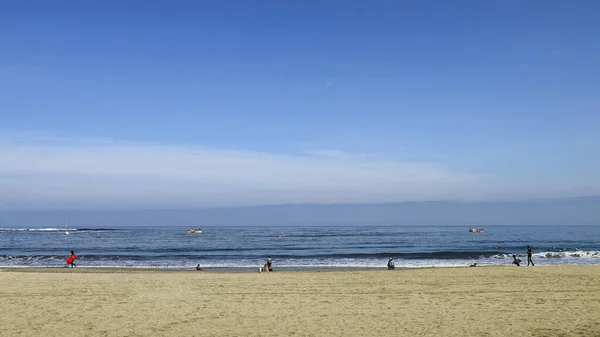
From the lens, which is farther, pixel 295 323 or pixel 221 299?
pixel 221 299

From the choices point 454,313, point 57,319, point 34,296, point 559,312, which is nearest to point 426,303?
point 454,313

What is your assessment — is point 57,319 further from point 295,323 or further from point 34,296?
point 295,323

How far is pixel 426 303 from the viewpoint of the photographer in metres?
15.2

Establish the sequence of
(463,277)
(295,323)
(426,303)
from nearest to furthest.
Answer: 1. (295,323)
2. (426,303)
3. (463,277)

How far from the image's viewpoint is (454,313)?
13.6m

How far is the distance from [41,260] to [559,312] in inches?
1621

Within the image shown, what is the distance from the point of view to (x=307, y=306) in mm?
14828

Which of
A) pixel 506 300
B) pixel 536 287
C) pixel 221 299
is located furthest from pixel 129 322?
pixel 536 287

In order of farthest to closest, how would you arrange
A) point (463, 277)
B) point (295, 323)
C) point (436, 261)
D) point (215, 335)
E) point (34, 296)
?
point (436, 261) < point (463, 277) < point (34, 296) < point (295, 323) < point (215, 335)

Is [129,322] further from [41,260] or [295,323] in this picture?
[41,260]

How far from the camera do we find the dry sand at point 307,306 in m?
11.8

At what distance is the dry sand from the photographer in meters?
11.8

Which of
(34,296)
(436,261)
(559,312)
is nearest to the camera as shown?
(559,312)

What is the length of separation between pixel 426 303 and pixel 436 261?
1049 inches
